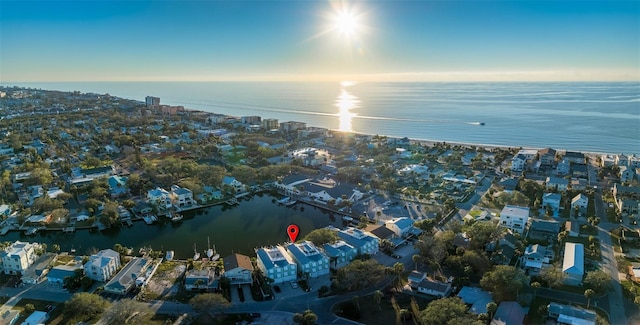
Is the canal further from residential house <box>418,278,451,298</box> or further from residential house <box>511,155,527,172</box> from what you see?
residential house <box>511,155,527,172</box>

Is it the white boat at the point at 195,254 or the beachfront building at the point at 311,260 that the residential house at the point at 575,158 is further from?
the white boat at the point at 195,254

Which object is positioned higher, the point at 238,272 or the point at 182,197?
the point at 182,197

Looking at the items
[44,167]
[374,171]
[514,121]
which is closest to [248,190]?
Result: [374,171]

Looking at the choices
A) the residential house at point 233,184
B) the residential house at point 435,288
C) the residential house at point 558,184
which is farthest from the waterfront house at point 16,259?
the residential house at point 558,184

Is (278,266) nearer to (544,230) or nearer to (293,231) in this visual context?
(293,231)

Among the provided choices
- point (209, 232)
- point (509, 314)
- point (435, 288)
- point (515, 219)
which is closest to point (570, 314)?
point (509, 314)

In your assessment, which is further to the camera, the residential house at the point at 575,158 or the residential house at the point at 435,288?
the residential house at the point at 575,158
